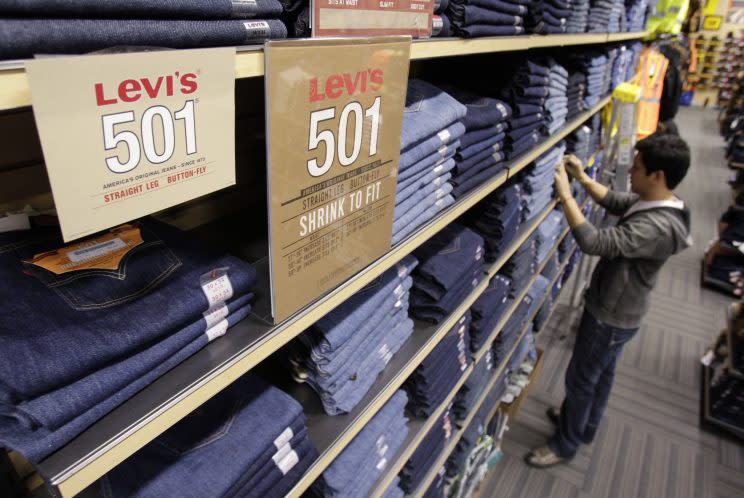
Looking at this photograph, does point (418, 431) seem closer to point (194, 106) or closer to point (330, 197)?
point (330, 197)

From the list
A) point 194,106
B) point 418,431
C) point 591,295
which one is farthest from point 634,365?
point 194,106

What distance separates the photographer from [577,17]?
2107mm

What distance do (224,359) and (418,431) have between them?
1.05m

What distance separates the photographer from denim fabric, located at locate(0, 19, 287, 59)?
0.43 metres

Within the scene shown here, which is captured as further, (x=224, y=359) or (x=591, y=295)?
(x=591, y=295)

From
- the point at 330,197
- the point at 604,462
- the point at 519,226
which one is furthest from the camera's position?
the point at 604,462

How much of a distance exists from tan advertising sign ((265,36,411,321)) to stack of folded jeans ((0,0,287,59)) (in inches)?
2.8

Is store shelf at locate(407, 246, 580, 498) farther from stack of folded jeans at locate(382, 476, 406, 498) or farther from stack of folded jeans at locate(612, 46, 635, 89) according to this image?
stack of folded jeans at locate(612, 46, 635, 89)

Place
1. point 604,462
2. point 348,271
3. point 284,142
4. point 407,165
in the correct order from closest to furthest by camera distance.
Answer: point 284,142 < point 348,271 < point 407,165 < point 604,462

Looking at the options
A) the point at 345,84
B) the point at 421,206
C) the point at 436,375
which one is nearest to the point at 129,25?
the point at 345,84

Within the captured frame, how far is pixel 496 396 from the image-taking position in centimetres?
253

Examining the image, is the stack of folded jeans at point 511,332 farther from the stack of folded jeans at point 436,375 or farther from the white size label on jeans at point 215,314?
the white size label on jeans at point 215,314

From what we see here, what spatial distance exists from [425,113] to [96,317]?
88 cm

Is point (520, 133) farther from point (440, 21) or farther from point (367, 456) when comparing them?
point (367, 456)
